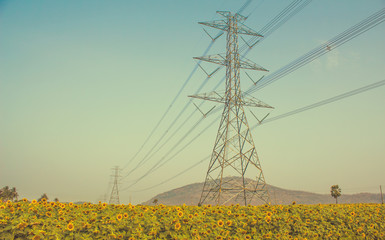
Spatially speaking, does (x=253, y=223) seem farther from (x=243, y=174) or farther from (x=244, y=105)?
(x=244, y=105)

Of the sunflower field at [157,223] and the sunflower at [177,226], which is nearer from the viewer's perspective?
the sunflower field at [157,223]

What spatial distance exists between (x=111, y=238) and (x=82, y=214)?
1.38 metres

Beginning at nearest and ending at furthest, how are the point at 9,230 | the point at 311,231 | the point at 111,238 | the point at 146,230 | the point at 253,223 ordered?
1. the point at 9,230
2. the point at 111,238
3. the point at 146,230
4. the point at 253,223
5. the point at 311,231

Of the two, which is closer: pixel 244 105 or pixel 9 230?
pixel 9 230

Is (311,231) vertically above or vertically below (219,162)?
below

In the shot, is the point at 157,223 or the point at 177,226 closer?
the point at 157,223

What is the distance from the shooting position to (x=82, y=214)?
19.6 feet

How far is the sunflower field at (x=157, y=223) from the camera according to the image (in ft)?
16.3

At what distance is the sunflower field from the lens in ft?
16.3

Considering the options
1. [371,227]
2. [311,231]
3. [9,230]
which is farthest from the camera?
[371,227]

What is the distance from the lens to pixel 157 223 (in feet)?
18.2

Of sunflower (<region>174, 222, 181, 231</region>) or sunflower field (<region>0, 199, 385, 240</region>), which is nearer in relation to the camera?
sunflower field (<region>0, 199, 385, 240</region>)

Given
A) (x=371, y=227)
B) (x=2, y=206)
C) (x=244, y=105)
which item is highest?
(x=244, y=105)

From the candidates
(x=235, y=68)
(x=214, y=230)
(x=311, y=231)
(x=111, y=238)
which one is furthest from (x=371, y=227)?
(x=235, y=68)
